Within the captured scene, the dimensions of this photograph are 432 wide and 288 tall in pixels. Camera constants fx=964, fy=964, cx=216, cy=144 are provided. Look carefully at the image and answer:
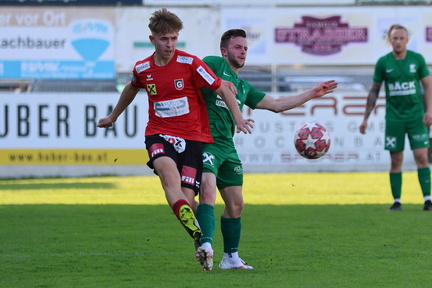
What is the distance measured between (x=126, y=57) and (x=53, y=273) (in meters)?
19.3

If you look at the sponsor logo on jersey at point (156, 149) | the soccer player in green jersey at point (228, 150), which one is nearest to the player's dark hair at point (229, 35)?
the soccer player in green jersey at point (228, 150)

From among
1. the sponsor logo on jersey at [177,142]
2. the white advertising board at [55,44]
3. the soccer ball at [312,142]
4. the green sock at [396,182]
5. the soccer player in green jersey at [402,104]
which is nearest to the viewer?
the sponsor logo on jersey at [177,142]

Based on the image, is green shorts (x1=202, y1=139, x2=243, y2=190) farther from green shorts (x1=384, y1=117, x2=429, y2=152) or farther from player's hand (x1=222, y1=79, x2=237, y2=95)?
green shorts (x1=384, y1=117, x2=429, y2=152)

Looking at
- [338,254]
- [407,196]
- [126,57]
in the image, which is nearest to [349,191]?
[407,196]

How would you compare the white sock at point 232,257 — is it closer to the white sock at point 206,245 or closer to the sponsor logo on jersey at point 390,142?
the white sock at point 206,245

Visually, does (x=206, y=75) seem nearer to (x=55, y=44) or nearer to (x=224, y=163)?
(x=224, y=163)

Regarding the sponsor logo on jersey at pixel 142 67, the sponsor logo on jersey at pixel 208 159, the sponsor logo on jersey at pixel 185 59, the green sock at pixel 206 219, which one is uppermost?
the sponsor logo on jersey at pixel 185 59

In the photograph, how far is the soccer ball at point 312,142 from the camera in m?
8.66

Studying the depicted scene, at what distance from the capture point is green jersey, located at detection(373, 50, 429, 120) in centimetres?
1195

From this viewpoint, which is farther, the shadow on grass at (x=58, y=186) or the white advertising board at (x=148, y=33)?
the white advertising board at (x=148, y=33)

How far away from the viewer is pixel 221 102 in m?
7.27

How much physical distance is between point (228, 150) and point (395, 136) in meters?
5.32

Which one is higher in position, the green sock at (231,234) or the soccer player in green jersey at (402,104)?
the soccer player in green jersey at (402,104)

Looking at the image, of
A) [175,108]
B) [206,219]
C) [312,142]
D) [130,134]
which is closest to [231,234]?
[206,219]
